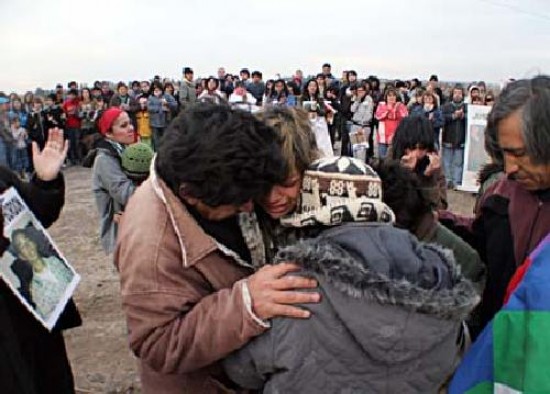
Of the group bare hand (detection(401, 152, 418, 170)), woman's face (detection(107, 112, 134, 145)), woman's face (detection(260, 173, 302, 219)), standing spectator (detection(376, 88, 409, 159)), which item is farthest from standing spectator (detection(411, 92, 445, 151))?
woman's face (detection(260, 173, 302, 219))

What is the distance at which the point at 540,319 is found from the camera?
3.82ft

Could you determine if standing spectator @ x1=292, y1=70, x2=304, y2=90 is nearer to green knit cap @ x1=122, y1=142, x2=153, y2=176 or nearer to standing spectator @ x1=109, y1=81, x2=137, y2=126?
standing spectator @ x1=109, y1=81, x2=137, y2=126

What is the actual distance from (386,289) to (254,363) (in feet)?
1.17

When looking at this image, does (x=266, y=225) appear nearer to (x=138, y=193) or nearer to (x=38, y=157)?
(x=138, y=193)

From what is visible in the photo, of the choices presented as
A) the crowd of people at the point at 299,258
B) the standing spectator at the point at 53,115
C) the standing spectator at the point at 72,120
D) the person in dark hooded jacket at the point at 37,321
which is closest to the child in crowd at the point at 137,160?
the person in dark hooded jacket at the point at 37,321

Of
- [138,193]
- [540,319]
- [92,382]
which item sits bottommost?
[92,382]

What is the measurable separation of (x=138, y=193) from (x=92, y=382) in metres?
2.84

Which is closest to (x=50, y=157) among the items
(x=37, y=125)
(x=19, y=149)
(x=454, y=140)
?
(x=454, y=140)

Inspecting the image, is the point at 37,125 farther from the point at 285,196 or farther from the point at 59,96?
Answer: the point at 285,196

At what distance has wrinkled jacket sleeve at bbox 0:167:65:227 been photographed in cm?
240

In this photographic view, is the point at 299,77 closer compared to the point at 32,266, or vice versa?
the point at 32,266

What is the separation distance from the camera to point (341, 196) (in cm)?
135

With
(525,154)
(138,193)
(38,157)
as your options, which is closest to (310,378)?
(138,193)

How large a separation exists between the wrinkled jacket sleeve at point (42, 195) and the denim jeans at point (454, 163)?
874 cm
